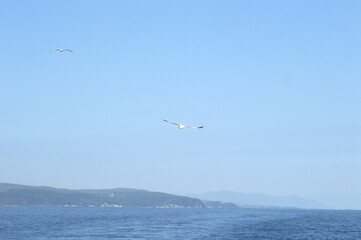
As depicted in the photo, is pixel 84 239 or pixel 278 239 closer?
pixel 84 239

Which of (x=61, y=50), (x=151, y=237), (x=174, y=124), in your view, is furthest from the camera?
(x=151, y=237)

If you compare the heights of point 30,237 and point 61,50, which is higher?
point 61,50

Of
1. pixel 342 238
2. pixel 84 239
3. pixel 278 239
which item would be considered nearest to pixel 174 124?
pixel 84 239

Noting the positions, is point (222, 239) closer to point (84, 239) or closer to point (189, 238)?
point (189, 238)

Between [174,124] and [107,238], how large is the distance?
4120cm

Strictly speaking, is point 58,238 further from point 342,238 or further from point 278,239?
point 342,238

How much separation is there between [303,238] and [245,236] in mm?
7373

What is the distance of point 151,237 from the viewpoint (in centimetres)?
7731

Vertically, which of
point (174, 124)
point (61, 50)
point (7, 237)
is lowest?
point (7, 237)

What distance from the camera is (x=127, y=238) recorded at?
245 feet

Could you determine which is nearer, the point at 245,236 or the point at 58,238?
the point at 58,238

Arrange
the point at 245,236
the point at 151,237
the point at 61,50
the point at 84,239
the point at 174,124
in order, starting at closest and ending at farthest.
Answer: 1. the point at 174,124
2. the point at 61,50
3. the point at 84,239
4. the point at 151,237
5. the point at 245,236

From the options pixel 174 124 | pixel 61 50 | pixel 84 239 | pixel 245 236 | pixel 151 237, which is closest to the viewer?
pixel 174 124

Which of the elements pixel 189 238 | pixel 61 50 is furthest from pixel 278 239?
pixel 61 50
